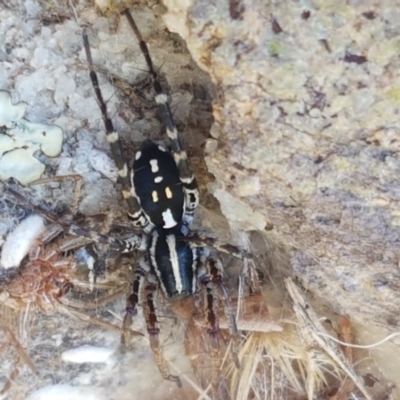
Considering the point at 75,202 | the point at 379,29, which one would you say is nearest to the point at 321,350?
the point at 75,202

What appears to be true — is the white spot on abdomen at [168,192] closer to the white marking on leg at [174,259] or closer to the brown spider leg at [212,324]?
the white marking on leg at [174,259]

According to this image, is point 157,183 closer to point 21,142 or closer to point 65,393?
point 21,142

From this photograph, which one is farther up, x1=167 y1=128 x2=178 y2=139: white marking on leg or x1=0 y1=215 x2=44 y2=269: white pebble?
x1=167 y1=128 x2=178 y2=139: white marking on leg

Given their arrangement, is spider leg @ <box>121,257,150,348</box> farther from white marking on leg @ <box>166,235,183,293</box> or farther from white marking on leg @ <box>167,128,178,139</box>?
white marking on leg @ <box>167,128,178,139</box>

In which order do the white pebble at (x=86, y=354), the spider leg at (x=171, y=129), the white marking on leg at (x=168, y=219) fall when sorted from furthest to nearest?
the white pebble at (x=86, y=354) → the white marking on leg at (x=168, y=219) → the spider leg at (x=171, y=129)

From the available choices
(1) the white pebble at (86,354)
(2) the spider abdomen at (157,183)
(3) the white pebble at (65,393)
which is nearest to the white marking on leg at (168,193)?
(2) the spider abdomen at (157,183)

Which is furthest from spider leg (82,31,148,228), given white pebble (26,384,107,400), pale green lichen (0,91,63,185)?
white pebble (26,384,107,400)
